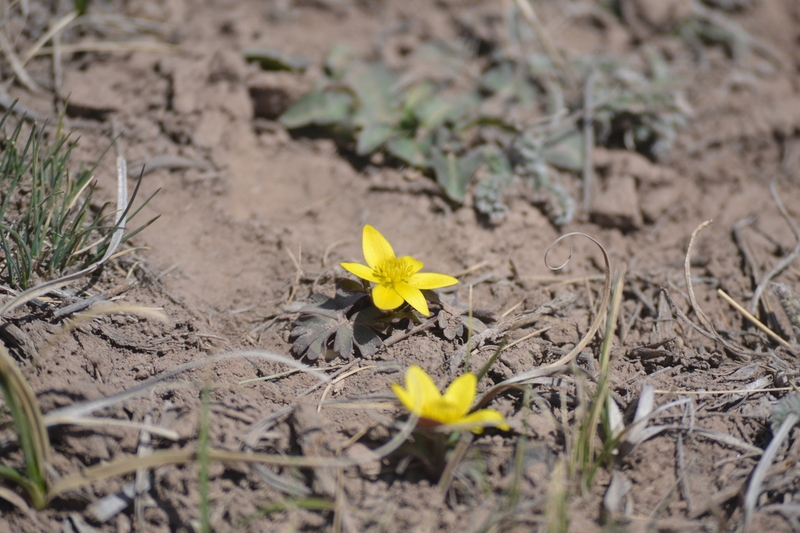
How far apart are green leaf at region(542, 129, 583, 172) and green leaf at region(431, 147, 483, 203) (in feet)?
1.37

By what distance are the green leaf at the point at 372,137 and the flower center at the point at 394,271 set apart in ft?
3.43

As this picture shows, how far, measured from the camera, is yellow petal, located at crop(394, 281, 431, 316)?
2.07 m

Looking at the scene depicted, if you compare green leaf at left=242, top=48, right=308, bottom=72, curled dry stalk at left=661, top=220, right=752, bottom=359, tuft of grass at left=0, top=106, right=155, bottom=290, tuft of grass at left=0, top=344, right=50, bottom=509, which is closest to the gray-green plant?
green leaf at left=242, top=48, right=308, bottom=72

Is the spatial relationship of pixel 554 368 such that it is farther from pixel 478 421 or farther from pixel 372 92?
pixel 372 92

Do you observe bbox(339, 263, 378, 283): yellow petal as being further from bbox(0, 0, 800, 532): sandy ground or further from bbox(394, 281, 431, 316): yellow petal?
bbox(0, 0, 800, 532): sandy ground

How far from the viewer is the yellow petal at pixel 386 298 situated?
209 centimetres

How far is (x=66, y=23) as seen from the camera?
303 cm

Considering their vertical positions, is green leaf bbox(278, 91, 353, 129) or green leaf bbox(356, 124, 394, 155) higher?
green leaf bbox(278, 91, 353, 129)

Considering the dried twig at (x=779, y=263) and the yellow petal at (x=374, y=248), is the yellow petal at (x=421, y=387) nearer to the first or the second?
the yellow petal at (x=374, y=248)

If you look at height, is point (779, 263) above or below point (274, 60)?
below

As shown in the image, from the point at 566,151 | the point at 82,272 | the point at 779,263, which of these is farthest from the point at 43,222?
the point at 779,263

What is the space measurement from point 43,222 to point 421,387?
154 centimetres

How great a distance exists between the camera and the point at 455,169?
2990 mm

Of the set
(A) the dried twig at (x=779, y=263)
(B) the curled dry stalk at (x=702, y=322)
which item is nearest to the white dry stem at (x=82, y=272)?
(B) the curled dry stalk at (x=702, y=322)
